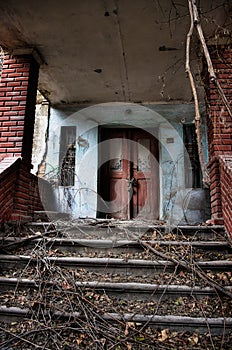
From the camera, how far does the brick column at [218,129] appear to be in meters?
3.36

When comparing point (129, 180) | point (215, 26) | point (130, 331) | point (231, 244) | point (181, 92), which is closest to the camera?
point (130, 331)

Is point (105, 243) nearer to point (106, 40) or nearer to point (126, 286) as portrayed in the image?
point (126, 286)

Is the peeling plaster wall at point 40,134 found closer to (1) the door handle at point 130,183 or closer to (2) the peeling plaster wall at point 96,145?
(2) the peeling plaster wall at point 96,145

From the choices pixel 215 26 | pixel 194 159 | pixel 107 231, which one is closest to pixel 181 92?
pixel 194 159


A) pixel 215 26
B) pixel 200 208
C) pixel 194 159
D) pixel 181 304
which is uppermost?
pixel 215 26

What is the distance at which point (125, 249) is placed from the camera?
2734mm

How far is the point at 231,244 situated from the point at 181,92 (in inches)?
147

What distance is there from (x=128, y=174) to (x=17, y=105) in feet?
9.39

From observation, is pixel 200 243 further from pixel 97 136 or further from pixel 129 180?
pixel 97 136

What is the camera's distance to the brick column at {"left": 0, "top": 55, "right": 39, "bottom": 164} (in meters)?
3.94

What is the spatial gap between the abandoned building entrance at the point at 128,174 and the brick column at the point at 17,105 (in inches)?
89.3

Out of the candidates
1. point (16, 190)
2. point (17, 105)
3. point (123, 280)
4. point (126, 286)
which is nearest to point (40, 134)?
point (17, 105)

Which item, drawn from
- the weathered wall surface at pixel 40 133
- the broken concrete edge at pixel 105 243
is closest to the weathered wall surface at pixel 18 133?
the broken concrete edge at pixel 105 243

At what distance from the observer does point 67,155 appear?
609 centimetres
